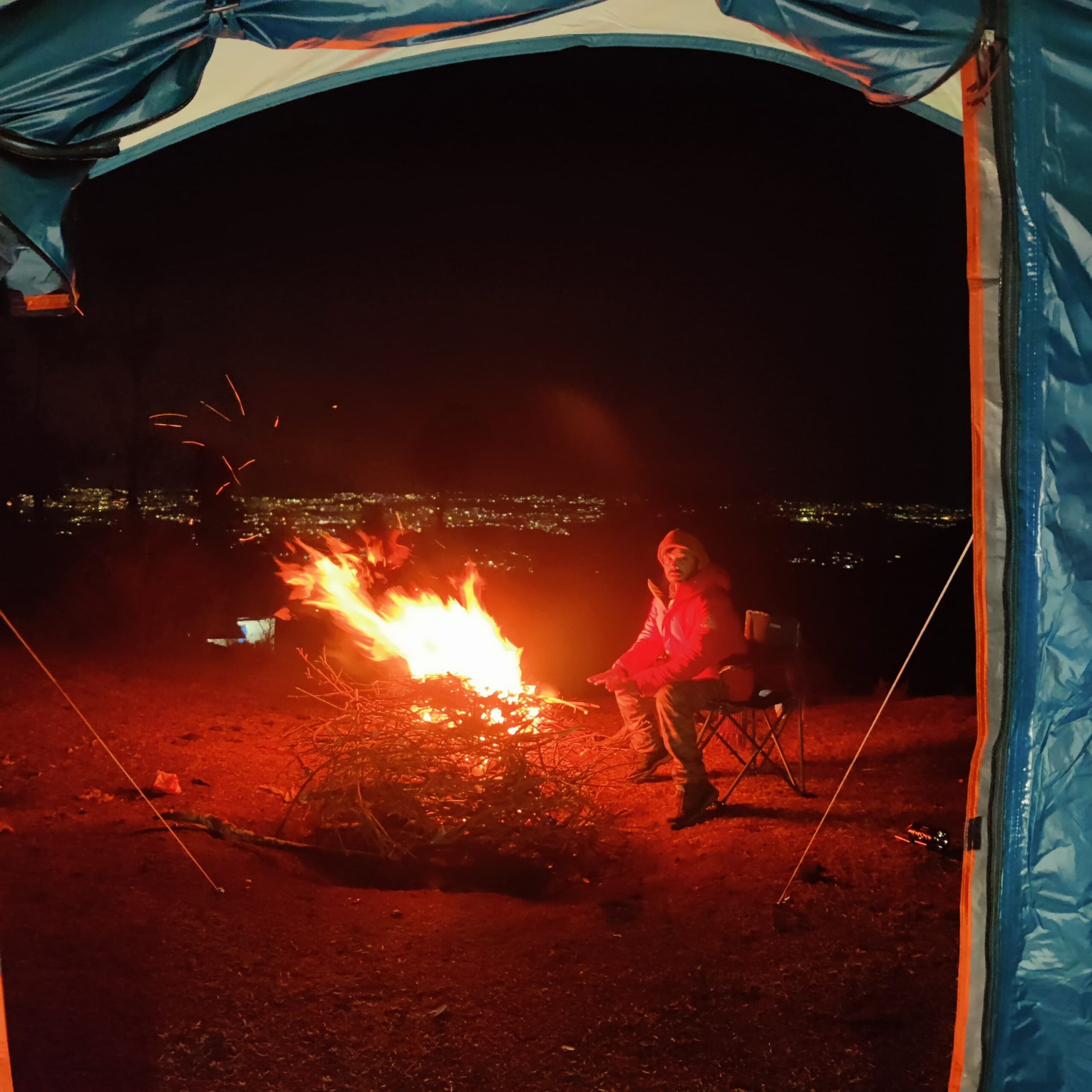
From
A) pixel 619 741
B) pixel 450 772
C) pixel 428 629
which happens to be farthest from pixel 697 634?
pixel 428 629

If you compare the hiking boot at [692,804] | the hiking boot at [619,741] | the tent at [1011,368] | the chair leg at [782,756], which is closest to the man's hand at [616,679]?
the hiking boot at [619,741]

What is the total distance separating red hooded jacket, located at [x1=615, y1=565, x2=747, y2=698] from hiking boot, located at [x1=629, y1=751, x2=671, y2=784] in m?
0.47

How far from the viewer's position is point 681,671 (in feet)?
16.9

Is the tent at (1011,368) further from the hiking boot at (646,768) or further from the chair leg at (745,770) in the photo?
the hiking boot at (646,768)

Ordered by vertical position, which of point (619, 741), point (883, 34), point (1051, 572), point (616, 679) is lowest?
point (619, 741)

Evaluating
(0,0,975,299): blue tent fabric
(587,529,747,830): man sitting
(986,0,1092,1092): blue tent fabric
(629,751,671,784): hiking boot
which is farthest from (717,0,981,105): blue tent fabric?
(629,751,671,784): hiking boot

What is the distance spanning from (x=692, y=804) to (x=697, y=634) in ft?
3.04

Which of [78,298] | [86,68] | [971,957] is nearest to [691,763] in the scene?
[971,957]

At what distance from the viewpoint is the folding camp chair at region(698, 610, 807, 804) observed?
5137 mm

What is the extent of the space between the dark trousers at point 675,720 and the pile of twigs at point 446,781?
1.65 feet

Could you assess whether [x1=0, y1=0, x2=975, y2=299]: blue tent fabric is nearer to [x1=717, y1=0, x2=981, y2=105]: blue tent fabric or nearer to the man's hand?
[x1=717, y1=0, x2=981, y2=105]: blue tent fabric

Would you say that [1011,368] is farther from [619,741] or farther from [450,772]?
[619,741]

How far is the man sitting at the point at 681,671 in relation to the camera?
16.4 ft

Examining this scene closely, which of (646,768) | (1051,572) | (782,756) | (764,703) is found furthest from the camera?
(646,768)
